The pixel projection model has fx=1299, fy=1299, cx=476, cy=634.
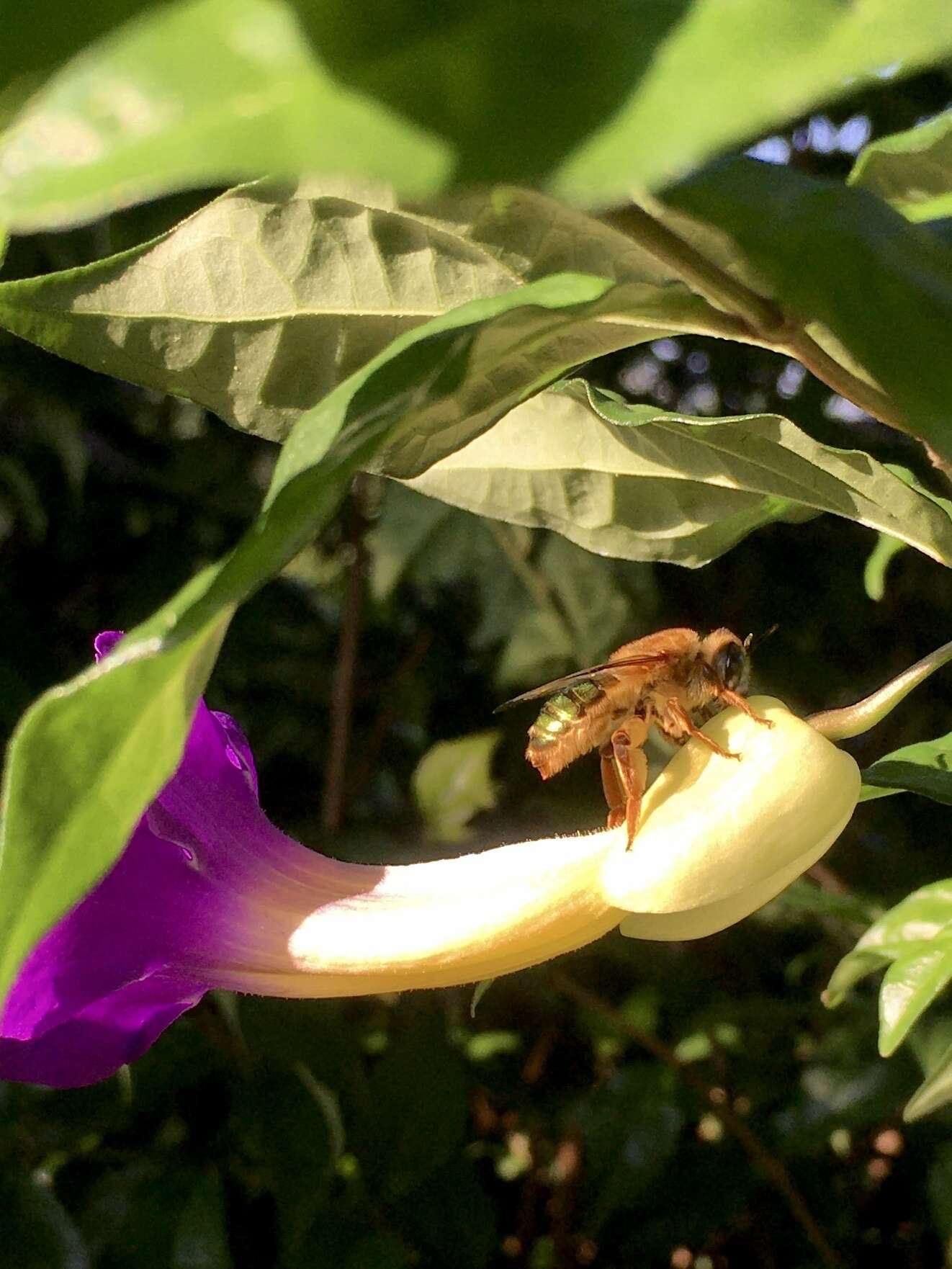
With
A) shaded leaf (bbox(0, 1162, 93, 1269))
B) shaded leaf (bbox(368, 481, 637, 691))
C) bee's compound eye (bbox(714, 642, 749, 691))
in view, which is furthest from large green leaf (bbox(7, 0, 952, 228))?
shaded leaf (bbox(368, 481, 637, 691))

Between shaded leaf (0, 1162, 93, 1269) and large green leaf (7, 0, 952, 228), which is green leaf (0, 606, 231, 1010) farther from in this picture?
shaded leaf (0, 1162, 93, 1269)

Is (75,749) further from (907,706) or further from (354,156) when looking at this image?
(907,706)

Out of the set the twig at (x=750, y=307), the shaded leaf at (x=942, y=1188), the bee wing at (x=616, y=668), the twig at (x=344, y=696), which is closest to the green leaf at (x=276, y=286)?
the twig at (x=750, y=307)

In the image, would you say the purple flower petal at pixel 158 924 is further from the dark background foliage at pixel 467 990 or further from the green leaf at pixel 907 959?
the dark background foliage at pixel 467 990

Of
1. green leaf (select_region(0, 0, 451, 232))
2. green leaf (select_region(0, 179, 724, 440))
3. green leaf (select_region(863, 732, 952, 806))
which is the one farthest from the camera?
green leaf (select_region(863, 732, 952, 806))

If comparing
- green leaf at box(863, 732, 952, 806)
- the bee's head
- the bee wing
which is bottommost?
green leaf at box(863, 732, 952, 806)

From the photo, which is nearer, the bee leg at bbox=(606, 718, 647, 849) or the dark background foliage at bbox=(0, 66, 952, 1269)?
the bee leg at bbox=(606, 718, 647, 849)

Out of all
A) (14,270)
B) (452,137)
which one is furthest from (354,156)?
(14,270)
